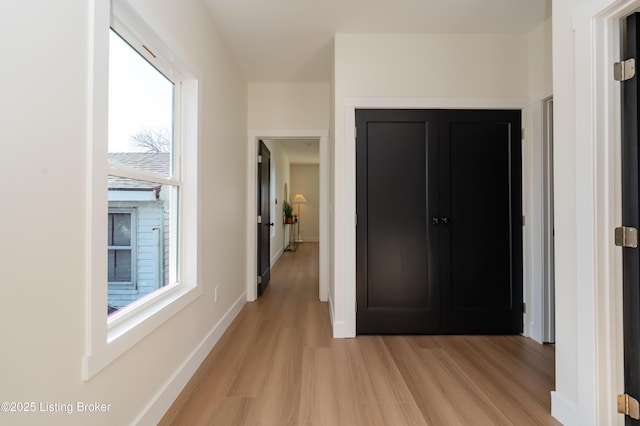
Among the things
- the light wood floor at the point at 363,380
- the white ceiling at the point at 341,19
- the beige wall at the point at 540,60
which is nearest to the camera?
the light wood floor at the point at 363,380

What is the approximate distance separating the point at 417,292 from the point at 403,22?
232 centimetres

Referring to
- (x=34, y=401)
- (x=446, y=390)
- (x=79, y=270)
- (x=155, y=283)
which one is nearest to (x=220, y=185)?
(x=155, y=283)

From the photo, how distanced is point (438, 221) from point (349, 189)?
84cm

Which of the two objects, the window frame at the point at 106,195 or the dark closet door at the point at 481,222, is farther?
the dark closet door at the point at 481,222

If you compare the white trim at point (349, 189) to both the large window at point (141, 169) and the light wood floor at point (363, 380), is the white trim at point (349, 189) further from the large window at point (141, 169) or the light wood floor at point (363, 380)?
the large window at point (141, 169)

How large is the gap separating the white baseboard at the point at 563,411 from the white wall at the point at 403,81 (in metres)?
1.40

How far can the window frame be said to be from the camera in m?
1.11

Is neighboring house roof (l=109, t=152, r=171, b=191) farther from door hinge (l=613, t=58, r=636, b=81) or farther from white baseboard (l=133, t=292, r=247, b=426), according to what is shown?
door hinge (l=613, t=58, r=636, b=81)

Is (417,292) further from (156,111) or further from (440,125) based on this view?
(156,111)

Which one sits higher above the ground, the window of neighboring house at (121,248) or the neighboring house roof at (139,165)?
the neighboring house roof at (139,165)

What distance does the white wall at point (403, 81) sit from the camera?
2615 millimetres

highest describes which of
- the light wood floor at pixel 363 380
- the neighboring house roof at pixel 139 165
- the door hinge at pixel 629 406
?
the neighboring house roof at pixel 139 165

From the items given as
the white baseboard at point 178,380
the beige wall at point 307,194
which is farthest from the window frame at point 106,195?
the beige wall at point 307,194

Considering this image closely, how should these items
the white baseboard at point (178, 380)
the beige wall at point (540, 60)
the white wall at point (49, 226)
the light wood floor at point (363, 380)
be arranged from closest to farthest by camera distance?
the white wall at point (49, 226) < the white baseboard at point (178, 380) < the light wood floor at point (363, 380) < the beige wall at point (540, 60)
